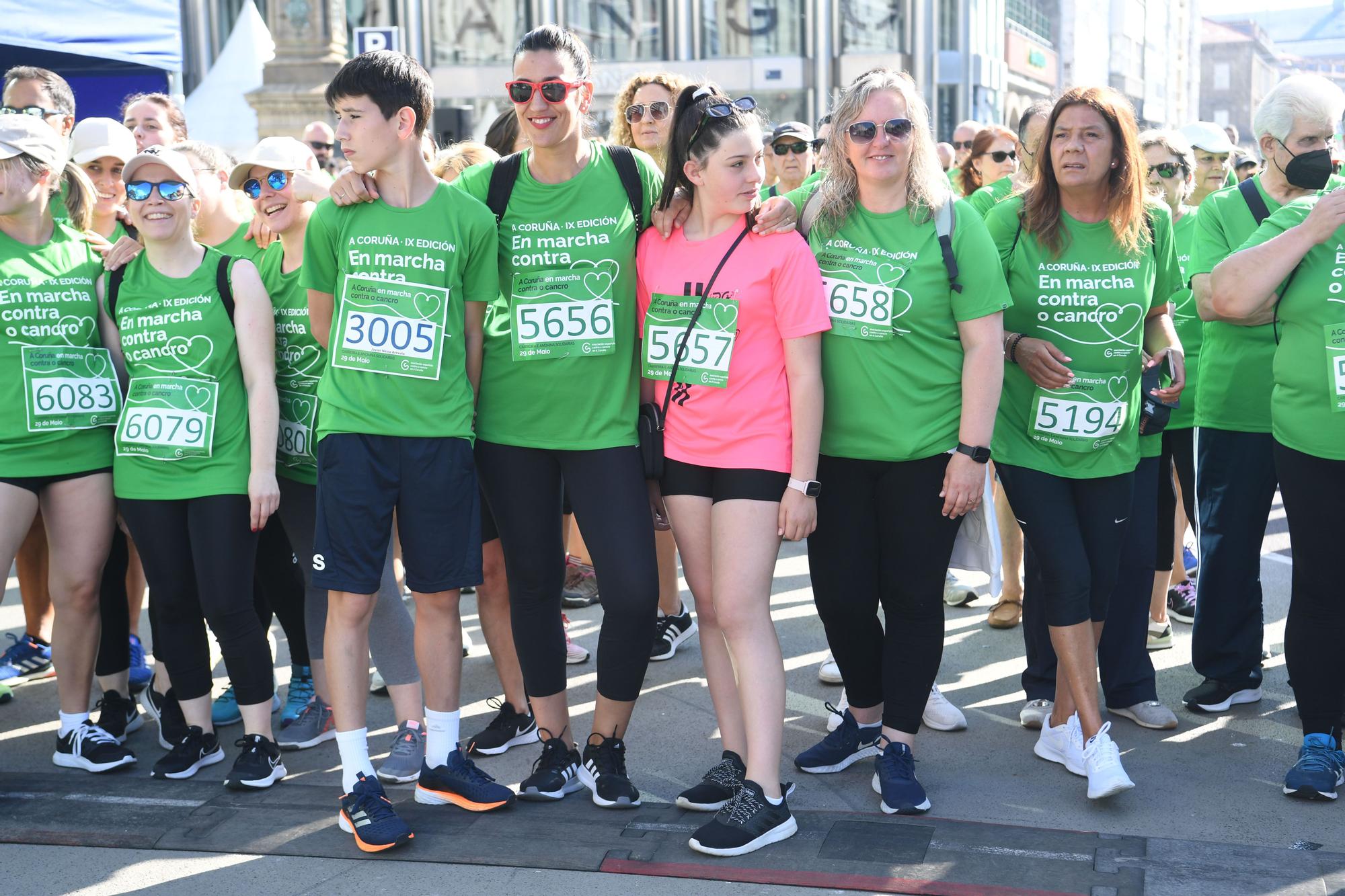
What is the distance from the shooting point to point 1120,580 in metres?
4.30

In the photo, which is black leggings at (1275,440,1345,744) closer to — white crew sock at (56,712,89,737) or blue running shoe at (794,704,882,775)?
blue running shoe at (794,704,882,775)

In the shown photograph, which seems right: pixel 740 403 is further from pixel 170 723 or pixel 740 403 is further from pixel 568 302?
pixel 170 723

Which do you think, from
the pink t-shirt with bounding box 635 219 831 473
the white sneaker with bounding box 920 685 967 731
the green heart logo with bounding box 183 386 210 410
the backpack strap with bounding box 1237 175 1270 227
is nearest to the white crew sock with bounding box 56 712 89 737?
the green heart logo with bounding box 183 386 210 410

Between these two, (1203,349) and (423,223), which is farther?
(1203,349)

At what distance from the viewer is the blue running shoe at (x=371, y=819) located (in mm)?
3514

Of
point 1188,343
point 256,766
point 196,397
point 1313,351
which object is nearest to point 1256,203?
point 1313,351

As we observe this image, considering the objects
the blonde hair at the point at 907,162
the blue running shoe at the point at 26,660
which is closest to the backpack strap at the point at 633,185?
the blonde hair at the point at 907,162

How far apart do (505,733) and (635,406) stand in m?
1.26

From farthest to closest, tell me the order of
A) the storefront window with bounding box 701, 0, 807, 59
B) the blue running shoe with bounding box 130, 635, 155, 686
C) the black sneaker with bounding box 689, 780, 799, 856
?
the storefront window with bounding box 701, 0, 807, 59 → the blue running shoe with bounding box 130, 635, 155, 686 → the black sneaker with bounding box 689, 780, 799, 856

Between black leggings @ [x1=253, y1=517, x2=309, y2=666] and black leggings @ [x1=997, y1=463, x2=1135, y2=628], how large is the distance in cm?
239

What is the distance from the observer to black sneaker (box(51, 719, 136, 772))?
4.20 meters

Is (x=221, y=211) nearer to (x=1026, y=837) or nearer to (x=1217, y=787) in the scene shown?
(x=1026, y=837)

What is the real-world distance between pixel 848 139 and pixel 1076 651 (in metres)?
1.60

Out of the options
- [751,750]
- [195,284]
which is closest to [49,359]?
[195,284]
